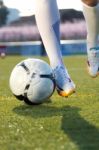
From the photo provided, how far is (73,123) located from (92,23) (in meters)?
1.20

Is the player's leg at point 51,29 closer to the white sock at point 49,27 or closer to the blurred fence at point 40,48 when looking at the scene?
the white sock at point 49,27

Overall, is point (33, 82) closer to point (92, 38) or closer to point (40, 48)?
point (92, 38)

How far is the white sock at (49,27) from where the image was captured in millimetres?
2854

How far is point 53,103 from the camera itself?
3174 millimetres

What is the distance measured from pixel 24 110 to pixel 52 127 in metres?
0.62

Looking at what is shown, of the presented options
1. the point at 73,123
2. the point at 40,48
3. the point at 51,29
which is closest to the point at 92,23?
the point at 51,29

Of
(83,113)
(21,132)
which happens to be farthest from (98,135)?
(83,113)

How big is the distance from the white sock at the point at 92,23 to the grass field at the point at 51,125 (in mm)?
457

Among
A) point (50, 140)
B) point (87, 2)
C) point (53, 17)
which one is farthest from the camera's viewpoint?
point (87, 2)

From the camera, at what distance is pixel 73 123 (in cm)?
239

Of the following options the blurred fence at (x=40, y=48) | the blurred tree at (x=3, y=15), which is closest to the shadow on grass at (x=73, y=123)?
the blurred fence at (x=40, y=48)

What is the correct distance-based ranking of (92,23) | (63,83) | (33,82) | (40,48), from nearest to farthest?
(63,83)
(33,82)
(92,23)
(40,48)

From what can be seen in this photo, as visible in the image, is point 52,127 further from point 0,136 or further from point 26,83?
point 26,83

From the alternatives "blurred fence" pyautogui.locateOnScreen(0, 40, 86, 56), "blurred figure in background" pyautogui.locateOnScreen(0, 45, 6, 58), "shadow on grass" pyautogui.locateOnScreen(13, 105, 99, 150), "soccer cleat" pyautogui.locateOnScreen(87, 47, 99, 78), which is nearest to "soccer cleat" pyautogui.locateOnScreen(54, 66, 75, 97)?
"shadow on grass" pyautogui.locateOnScreen(13, 105, 99, 150)
